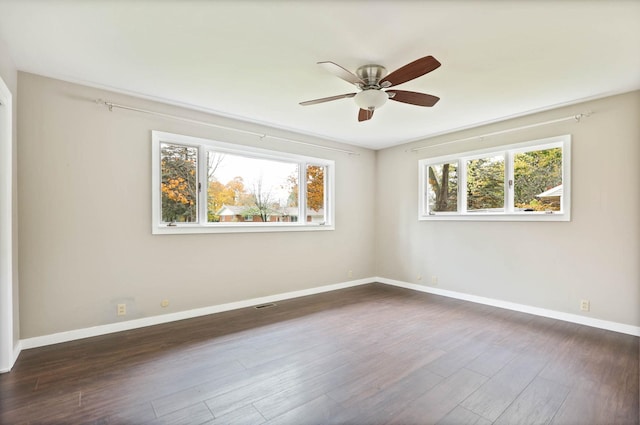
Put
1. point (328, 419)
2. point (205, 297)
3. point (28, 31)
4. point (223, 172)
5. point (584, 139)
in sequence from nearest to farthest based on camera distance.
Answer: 1. point (328, 419)
2. point (28, 31)
3. point (584, 139)
4. point (205, 297)
5. point (223, 172)

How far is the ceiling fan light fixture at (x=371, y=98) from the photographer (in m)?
2.72

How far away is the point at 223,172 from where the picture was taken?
4.20 m

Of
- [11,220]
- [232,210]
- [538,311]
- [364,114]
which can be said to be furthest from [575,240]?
[11,220]

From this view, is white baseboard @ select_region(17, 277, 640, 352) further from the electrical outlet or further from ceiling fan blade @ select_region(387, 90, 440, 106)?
ceiling fan blade @ select_region(387, 90, 440, 106)

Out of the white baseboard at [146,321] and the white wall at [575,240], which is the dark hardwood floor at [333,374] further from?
the white wall at [575,240]

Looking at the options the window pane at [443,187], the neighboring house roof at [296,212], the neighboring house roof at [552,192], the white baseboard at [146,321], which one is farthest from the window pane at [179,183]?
the neighboring house roof at [552,192]

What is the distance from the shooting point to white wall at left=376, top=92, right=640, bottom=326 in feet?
10.8

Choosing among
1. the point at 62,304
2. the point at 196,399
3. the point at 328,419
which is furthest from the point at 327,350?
the point at 62,304

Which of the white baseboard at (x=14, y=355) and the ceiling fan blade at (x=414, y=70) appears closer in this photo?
the ceiling fan blade at (x=414, y=70)

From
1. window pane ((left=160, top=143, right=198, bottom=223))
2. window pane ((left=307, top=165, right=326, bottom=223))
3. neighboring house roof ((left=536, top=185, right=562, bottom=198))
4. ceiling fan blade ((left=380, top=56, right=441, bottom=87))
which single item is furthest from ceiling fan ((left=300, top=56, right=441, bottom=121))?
window pane ((left=307, top=165, right=326, bottom=223))

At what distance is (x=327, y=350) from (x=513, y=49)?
2.94 meters

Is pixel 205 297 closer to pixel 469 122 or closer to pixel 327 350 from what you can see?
pixel 327 350

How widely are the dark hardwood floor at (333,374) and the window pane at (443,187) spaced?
1.91 metres

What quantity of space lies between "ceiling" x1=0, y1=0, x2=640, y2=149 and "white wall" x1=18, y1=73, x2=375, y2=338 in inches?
13.4
